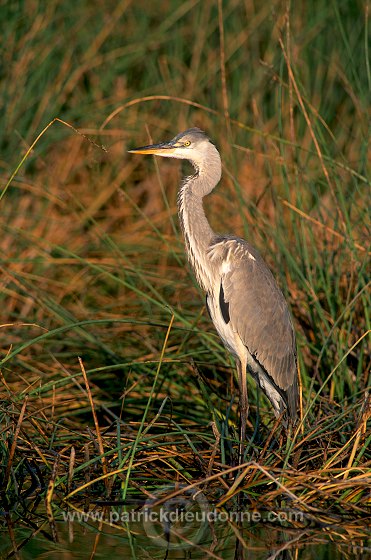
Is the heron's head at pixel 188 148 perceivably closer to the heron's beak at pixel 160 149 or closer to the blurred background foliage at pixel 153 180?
the heron's beak at pixel 160 149

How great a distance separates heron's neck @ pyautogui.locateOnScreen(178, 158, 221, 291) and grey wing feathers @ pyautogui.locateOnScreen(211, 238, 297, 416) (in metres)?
0.09

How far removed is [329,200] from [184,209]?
2.38m

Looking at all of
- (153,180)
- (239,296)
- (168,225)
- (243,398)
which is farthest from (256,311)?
(153,180)

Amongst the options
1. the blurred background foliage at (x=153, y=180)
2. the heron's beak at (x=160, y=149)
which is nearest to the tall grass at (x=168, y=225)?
the blurred background foliage at (x=153, y=180)

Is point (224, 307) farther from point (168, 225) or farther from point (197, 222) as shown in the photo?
point (168, 225)

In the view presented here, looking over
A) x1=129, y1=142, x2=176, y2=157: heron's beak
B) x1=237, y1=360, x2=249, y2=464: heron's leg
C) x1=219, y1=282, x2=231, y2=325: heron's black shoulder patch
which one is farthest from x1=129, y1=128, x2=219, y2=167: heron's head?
x1=237, y1=360, x2=249, y2=464: heron's leg

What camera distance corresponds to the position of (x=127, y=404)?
5.54 metres

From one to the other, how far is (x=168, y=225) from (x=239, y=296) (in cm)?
257

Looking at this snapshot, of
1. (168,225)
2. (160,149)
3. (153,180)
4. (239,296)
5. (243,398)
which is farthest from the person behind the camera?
(153,180)

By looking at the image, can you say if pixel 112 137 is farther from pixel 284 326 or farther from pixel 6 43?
pixel 284 326

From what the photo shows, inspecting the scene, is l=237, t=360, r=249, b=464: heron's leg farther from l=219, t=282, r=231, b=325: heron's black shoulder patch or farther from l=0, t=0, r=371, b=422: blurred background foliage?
l=0, t=0, r=371, b=422: blurred background foliage

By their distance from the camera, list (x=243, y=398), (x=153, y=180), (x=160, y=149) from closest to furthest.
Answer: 1. (x=243, y=398)
2. (x=160, y=149)
3. (x=153, y=180)

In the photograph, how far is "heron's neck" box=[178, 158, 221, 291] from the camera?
520 centimetres

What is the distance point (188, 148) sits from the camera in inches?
208
